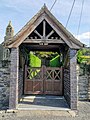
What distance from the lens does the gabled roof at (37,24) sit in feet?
29.0

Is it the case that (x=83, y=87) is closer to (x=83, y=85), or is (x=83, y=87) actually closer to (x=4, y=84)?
(x=83, y=85)

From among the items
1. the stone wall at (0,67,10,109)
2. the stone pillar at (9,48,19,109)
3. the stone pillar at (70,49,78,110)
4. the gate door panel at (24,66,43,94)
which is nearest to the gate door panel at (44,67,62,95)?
the gate door panel at (24,66,43,94)

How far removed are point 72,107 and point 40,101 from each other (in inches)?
82.8

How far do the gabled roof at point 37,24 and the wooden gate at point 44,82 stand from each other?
3.55m

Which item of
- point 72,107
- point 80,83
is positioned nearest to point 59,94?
point 80,83

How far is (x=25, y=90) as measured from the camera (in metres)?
12.1

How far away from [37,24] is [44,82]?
14.5ft

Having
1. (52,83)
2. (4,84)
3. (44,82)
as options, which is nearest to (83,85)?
(52,83)

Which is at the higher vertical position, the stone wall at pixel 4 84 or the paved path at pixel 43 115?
Result: the stone wall at pixel 4 84

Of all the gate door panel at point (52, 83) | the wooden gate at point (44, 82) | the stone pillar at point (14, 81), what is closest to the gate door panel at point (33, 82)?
the wooden gate at point (44, 82)

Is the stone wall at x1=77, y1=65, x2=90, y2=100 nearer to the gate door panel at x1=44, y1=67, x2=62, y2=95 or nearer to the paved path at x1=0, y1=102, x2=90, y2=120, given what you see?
the gate door panel at x1=44, y1=67, x2=62, y2=95

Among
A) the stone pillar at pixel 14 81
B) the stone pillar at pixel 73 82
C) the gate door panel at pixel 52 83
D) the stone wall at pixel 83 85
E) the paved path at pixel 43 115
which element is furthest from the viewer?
the gate door panel at pixel 52 83

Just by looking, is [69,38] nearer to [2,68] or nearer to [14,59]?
[14,59]

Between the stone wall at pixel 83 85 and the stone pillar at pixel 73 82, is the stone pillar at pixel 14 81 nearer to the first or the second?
the stone pillar at pixel 73 82
